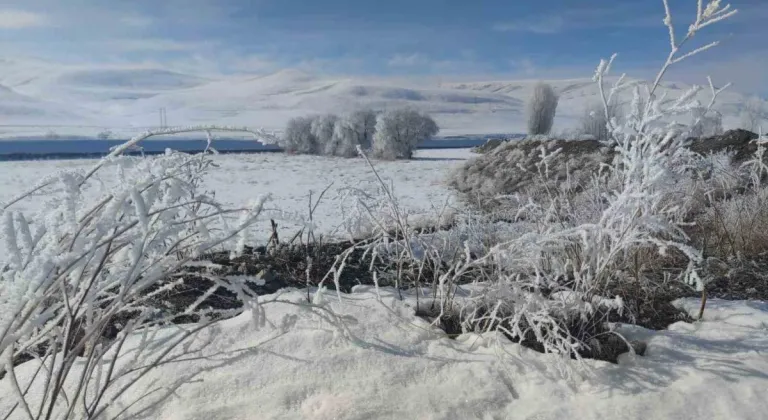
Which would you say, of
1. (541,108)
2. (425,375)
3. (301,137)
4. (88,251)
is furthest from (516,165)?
(541,108)

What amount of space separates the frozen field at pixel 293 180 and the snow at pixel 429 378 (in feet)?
14.4

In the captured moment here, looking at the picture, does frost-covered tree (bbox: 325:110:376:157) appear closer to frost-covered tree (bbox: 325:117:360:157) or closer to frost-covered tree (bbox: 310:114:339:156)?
frost-covered tree (bbox: 325:117:360:157)

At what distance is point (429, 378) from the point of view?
219 centimetres

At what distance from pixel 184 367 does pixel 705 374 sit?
1.91m

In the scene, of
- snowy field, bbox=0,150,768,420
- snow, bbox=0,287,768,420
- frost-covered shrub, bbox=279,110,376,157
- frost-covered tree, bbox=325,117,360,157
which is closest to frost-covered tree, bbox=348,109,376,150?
frost-covered shrub, bbox=279,110,376,157

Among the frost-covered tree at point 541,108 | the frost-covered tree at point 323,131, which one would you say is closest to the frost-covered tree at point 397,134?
the frost-covered tree at point 323,131

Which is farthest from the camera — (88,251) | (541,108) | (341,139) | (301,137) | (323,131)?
(541,108)

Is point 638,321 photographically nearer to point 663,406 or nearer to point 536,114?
point 663,406

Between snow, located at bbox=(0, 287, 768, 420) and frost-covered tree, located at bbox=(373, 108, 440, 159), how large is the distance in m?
17.7

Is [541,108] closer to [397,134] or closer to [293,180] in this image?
[397,134]

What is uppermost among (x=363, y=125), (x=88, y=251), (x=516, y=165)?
(x=363, y=125)

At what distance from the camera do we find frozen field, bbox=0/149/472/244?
30.6 ft

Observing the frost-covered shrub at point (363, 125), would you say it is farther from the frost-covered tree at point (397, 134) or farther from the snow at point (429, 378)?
the snow at point (429, 378)

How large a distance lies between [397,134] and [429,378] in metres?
18.6
